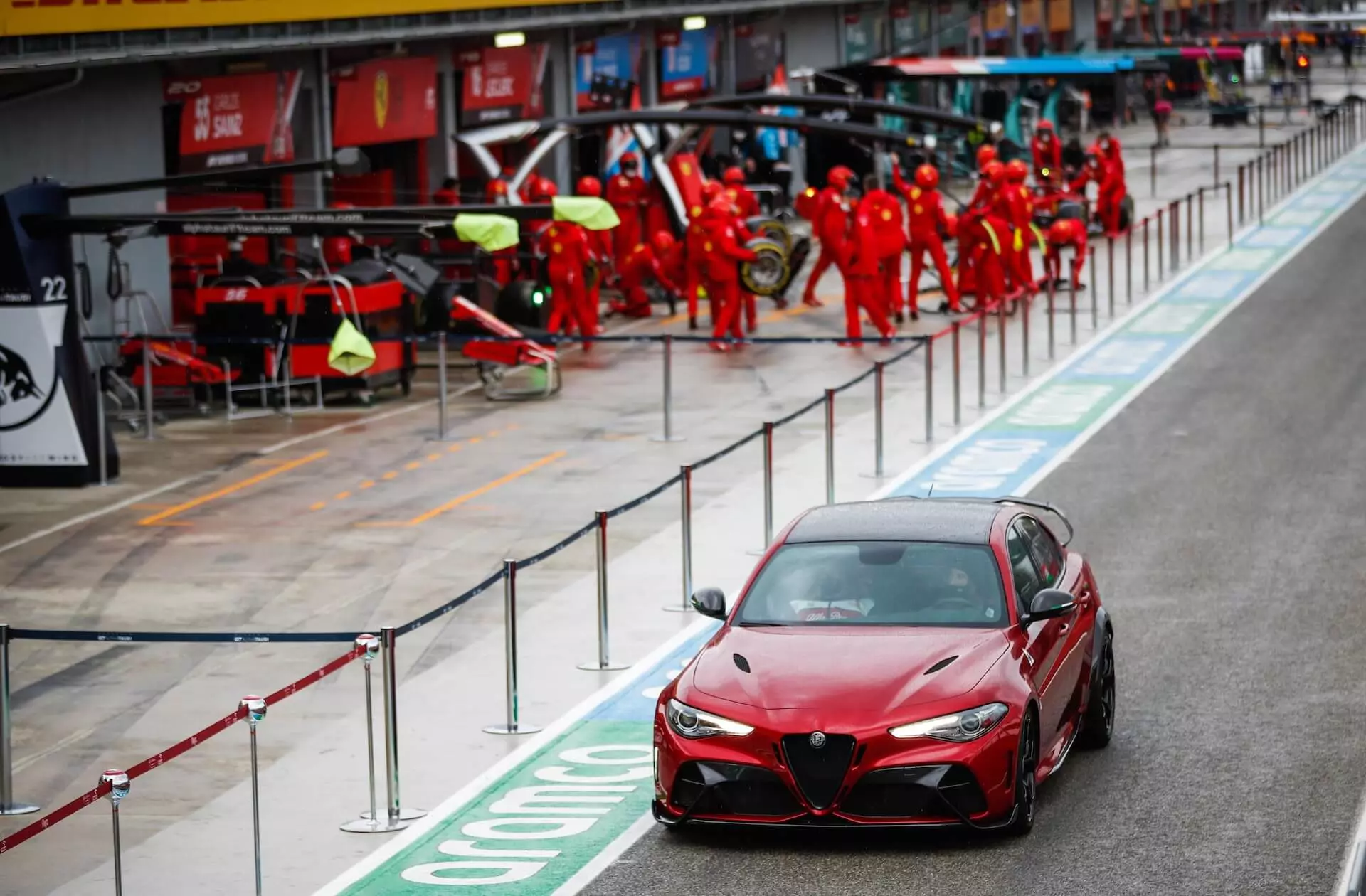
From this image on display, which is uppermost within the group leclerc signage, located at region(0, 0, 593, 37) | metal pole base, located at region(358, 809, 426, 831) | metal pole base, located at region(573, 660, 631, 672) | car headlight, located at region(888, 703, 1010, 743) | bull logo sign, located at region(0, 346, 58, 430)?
leclerc signage, located at region(0, 0, 593, 37)

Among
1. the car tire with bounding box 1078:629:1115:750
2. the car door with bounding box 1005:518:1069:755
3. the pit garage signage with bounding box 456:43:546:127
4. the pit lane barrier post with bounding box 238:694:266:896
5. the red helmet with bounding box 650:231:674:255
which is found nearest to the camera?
the pit lane barrier post with bounding box 238:694:266:896

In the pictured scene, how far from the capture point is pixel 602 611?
13.2 m

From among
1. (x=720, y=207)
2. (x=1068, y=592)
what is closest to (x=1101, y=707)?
(x=1068, y=592)

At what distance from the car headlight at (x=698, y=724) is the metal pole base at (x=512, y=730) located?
2486mm

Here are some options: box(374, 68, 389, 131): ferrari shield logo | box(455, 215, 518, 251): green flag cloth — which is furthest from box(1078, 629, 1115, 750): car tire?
box(374, 68, 389, 131): ferrari shield logo

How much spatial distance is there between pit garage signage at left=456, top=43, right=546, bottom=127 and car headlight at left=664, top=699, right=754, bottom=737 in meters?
27.8

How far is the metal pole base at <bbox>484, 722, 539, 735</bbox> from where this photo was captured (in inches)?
471

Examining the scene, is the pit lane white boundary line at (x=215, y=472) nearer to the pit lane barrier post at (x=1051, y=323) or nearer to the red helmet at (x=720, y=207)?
the red helmet at (x=720, y=207)

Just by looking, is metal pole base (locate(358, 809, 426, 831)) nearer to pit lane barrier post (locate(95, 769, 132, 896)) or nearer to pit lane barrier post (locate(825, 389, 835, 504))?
pit lane barrier post (locate(95, 769, 132, 896))

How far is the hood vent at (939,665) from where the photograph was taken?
952 centimetres

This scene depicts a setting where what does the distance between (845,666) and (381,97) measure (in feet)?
83.4

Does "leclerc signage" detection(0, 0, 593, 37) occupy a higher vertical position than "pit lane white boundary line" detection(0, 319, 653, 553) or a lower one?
higher

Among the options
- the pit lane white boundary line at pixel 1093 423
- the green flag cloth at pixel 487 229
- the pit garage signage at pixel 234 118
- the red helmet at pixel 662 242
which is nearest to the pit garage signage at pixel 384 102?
the pit garage signage at pixel 234 118

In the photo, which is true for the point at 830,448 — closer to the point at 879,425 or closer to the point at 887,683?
the point at 879,425
